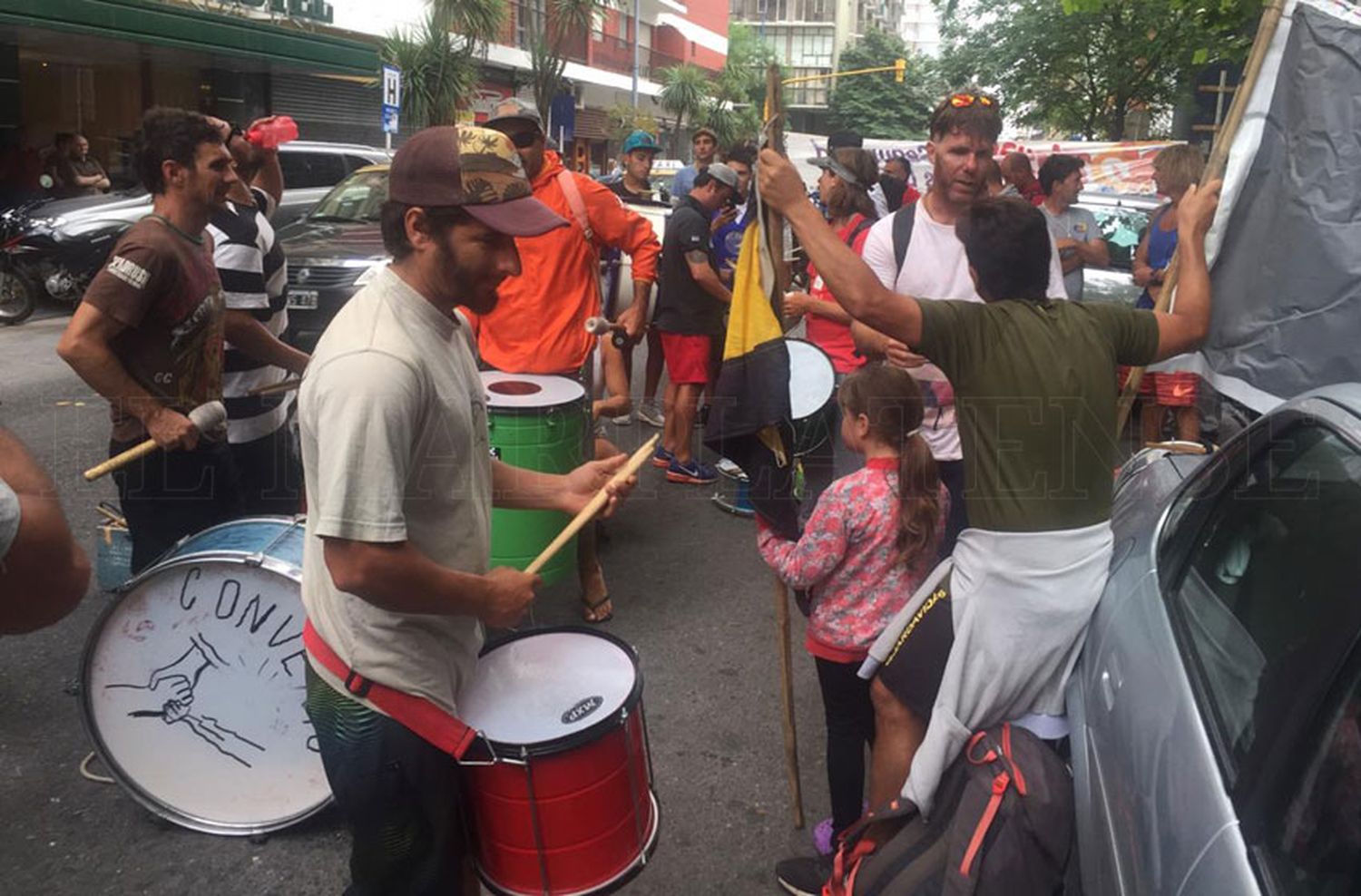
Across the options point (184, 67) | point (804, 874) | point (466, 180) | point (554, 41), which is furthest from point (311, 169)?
point (554, 41)

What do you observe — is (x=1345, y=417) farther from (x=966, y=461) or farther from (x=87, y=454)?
(x=87, y=454)

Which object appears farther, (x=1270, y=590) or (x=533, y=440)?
(x=533, y=440)

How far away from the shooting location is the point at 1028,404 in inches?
91.5

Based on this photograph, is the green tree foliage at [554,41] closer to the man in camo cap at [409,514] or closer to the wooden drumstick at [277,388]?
the wooden drumstick at [277,388]

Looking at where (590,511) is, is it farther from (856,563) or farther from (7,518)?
(7,518)

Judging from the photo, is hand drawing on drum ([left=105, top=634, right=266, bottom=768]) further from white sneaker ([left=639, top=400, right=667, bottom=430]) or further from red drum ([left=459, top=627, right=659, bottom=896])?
white sneaker ([left=639, top=400, right=667, bottom=430])

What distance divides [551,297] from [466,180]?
8.72ft

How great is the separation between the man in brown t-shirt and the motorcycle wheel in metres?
8.49

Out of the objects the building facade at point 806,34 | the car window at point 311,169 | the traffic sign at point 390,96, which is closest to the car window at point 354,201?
the car window at point 311,169

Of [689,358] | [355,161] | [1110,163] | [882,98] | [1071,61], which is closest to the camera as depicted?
[689,358]

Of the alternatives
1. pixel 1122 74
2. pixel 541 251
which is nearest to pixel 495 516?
pixel 541 251

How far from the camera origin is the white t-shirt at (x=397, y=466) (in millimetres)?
1763

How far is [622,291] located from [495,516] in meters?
3.84

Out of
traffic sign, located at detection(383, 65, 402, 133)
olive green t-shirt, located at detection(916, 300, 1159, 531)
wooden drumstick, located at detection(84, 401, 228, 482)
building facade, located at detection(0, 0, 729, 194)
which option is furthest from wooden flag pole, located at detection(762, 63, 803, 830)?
building facade, located at detection(0, 0, 729, 194)
